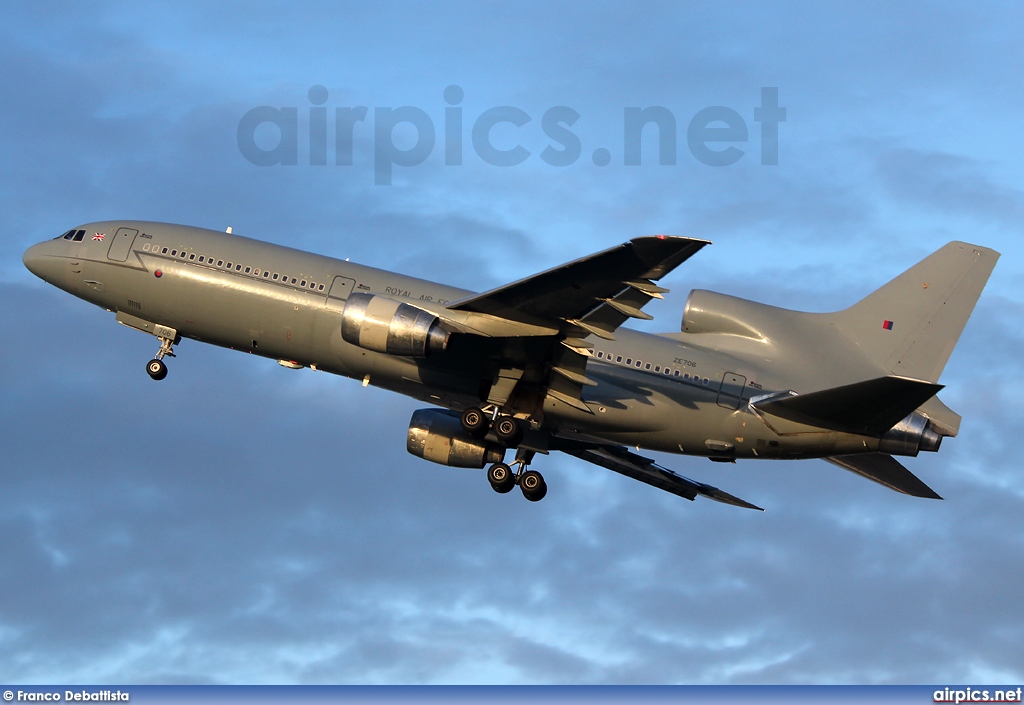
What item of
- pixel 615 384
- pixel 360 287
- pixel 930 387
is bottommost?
pixel 930 387

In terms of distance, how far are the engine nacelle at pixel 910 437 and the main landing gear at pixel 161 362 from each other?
885 inches

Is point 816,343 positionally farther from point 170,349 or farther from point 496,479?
point 170,349

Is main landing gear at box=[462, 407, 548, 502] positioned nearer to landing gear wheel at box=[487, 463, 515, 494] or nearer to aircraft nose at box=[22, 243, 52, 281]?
landing gear wheel at box=[487, 463, 515, 494]

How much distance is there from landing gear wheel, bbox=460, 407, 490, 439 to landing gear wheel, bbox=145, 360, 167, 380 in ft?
33.6

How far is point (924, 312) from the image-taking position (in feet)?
121

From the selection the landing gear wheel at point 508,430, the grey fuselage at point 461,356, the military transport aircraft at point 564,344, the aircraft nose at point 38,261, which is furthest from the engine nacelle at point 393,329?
the aircraft nose at point 38,261

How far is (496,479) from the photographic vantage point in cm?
3850

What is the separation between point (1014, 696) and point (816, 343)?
1170cm

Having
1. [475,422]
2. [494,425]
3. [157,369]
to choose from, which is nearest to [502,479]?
[494,425]

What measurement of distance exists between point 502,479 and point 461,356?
527cm

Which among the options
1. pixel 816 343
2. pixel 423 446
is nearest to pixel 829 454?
pixel 816 343

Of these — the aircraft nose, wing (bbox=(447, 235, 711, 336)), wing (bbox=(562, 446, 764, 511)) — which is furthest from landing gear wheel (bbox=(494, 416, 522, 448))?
the aircraft nose

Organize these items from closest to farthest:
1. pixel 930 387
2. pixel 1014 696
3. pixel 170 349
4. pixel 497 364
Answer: pixel 930 387
pixel 1014 696
pixel 497 364
pixel 170 349

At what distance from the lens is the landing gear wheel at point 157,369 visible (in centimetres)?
3819
